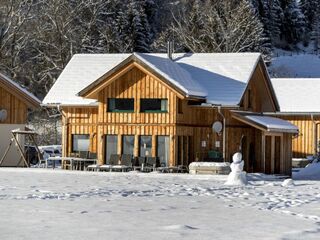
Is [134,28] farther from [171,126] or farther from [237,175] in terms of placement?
[237,175]

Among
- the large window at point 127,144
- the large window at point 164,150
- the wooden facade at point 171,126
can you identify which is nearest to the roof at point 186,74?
the wooden facade at point 171,126

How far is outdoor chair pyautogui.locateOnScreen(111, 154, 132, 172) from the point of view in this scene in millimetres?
32469

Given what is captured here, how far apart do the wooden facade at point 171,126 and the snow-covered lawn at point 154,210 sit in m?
7.66

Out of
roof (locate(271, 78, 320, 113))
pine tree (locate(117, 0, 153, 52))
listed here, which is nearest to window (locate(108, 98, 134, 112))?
roof (locate(271, 78, 320, 113))

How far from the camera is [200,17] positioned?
66312 millimetres

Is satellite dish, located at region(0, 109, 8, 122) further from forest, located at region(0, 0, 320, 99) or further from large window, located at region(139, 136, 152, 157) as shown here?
forest, located at region(0, 0, 320, 99)

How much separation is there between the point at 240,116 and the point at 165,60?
4692mm

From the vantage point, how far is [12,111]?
38125 mm

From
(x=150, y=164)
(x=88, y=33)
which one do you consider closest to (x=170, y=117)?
(x=150, y=164)

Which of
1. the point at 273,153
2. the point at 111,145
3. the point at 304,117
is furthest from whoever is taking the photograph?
the point at 304,117

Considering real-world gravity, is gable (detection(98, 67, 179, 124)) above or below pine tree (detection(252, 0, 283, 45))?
below

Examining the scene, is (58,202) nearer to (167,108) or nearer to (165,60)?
(167,108)

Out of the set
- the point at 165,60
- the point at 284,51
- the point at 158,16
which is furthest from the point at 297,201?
the point at 284,51

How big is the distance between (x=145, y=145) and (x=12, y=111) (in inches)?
330
